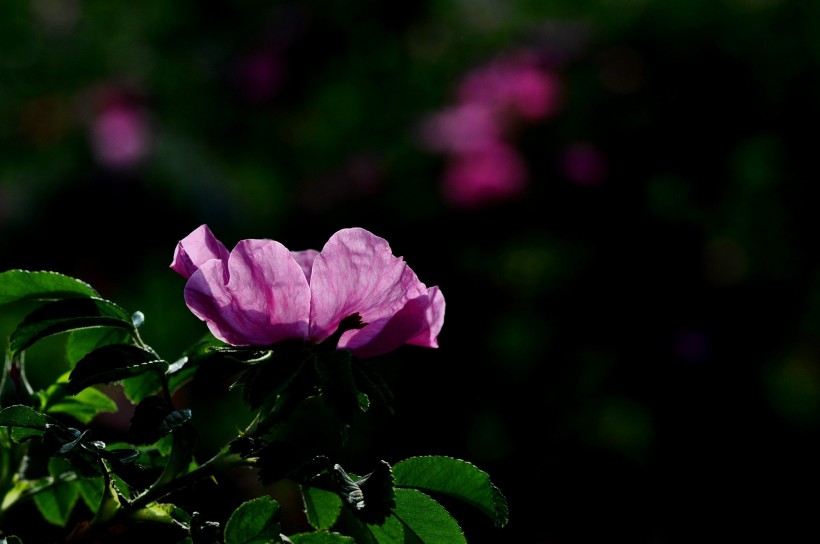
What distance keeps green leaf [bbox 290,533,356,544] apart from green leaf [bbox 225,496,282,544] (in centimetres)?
2

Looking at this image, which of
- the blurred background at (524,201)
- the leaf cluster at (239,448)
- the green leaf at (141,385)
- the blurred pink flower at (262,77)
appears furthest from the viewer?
the blurred pink flower at (262,77)

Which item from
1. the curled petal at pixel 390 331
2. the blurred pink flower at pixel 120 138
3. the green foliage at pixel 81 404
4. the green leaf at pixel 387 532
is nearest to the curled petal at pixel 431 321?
the curled petal at pixel 390 331

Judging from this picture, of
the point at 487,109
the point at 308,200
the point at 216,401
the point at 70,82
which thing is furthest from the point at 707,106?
the point at 70,82

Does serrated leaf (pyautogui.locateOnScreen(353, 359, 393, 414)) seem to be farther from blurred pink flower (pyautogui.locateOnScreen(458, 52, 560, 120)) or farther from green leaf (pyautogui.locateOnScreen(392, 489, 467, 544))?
blurred pink flower (pyautogui.locateOnScreen(458, 52, 560, 120))

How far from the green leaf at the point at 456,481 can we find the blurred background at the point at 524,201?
1.83m

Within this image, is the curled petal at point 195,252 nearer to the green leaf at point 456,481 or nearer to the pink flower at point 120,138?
the green leaf at point 456,481

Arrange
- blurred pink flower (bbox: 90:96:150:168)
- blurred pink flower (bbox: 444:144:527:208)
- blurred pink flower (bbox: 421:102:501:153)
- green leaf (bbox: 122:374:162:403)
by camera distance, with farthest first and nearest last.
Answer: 1. blurred pink flower (bbox: 90:96:150:168)
2. blurred pink flower (bbox: 421:102:501:153)
3. blurred pink flower (bbox: 444:144:527:208)
4. green leaf (bbox: 122:374:162:403)

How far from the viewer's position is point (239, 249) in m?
0.57

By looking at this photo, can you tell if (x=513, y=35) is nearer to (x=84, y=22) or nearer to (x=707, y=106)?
(x=707, y=106)

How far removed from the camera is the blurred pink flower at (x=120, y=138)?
337cm

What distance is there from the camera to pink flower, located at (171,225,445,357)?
57cm

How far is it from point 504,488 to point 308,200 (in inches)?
44.5

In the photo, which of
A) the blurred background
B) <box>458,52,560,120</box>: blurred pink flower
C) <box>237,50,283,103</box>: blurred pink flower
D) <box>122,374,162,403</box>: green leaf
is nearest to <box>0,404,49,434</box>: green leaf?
<box>122,374,162,403</box>: green leaf

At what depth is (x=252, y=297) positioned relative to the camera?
564 millimetres
